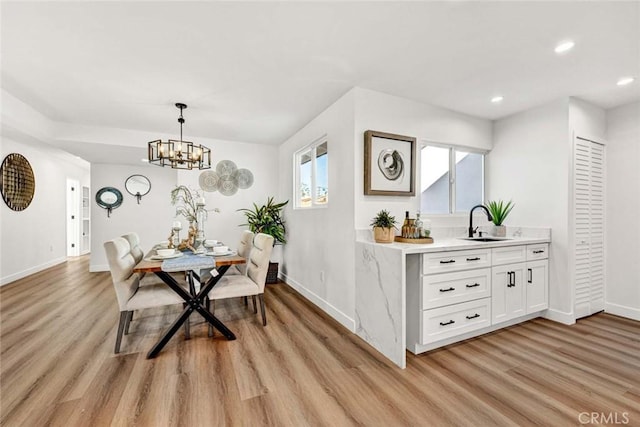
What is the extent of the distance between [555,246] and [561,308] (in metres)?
0.66

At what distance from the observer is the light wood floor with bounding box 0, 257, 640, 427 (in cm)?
161

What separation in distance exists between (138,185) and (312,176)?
4.24 m

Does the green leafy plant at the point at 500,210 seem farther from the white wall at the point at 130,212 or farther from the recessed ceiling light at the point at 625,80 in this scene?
the white wall at the point at 130,212

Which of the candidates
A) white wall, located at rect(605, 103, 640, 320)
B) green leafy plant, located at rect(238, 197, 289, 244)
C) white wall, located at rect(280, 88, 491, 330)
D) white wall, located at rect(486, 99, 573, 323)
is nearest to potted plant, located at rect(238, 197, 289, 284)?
green leafy plant, located at rect(238, 197, 289, 244)

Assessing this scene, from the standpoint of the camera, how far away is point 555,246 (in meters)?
3.00

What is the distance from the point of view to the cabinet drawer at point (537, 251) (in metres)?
2.89

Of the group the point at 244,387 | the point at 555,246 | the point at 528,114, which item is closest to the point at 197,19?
the point at 244,387

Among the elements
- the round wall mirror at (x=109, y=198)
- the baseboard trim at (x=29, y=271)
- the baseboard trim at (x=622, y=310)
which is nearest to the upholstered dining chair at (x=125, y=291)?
the baseboard trim at (x=29, y=271)

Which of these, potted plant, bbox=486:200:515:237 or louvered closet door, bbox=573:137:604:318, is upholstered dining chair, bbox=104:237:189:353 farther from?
louvered closet door, bbox=573:137:604:318

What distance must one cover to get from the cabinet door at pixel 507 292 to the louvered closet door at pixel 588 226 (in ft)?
2.37

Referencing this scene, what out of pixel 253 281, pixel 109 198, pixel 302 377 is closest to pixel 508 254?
pixel 302 377

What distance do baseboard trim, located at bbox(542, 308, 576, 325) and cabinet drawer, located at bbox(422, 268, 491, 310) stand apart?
112cm

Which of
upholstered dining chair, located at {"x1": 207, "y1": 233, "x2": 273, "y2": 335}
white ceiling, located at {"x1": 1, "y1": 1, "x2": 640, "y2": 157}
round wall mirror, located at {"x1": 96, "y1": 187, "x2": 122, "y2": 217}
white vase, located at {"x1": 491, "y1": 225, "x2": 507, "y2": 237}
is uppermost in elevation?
white ceiling, located at {"x1": 1, "y1": 1, "x2": 640, "y2": 157}

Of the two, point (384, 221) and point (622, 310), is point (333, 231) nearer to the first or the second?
point (384, 221)
